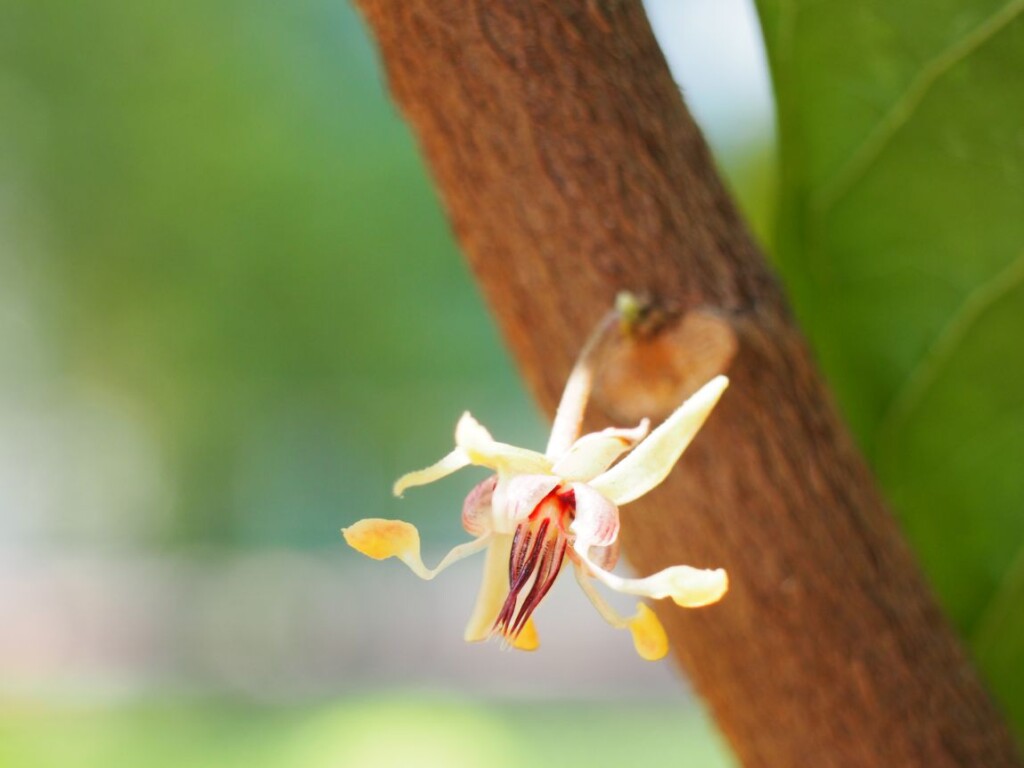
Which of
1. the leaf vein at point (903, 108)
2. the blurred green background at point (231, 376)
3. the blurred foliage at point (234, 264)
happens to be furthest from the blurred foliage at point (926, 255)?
the blurred foliage at point (234, 264)

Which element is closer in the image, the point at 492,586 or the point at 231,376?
Answer: the point at 492,586

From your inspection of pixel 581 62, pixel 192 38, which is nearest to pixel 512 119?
pixel 581 62

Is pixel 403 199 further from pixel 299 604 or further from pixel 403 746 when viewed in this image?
pixel 403 746

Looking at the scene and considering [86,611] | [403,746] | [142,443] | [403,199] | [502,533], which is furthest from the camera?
[142,443]

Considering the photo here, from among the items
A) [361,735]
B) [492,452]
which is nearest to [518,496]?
[492,452]

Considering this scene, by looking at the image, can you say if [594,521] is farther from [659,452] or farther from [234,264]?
[234,264]

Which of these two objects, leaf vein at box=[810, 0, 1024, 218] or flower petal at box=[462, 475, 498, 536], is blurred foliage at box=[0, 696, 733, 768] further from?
flower petal at box=[462, 475, 498, 536]

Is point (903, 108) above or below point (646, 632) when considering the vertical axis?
above

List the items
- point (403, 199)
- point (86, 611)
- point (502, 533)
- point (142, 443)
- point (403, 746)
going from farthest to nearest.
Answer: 1. point (142, 443)
2. point (403, 199)
3. point (86, 611)
4. point (403, 746)
5. point (502, 533)
